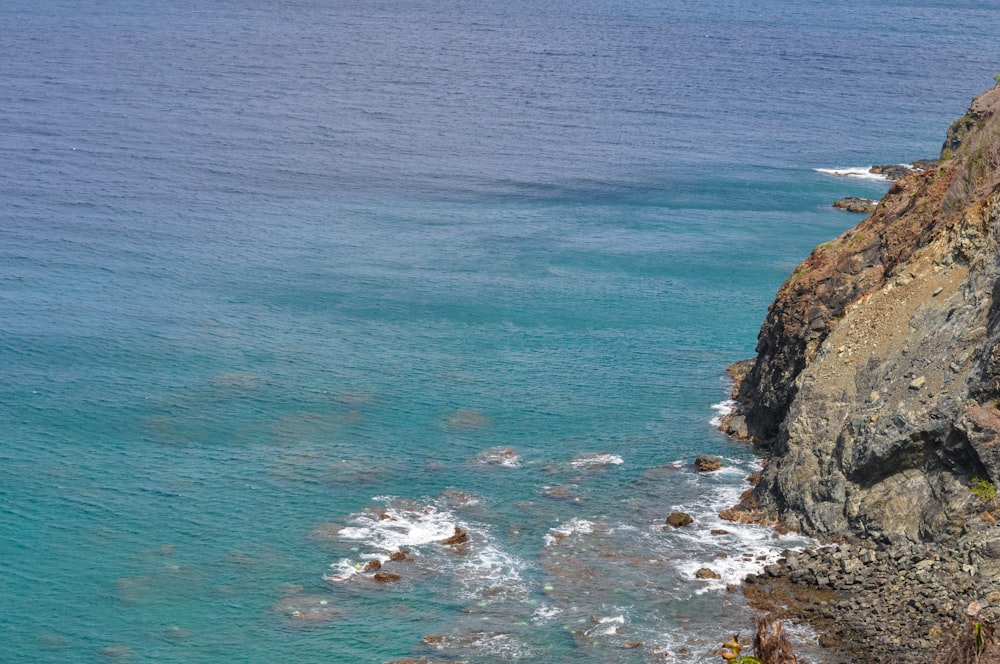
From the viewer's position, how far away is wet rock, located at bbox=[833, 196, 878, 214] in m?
118

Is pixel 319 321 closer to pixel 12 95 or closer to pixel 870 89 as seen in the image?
pixel 12 95

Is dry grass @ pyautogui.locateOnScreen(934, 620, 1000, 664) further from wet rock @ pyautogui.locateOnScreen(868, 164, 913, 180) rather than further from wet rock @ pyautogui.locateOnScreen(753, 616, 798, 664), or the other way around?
wet rock @ pyautogui.locateOnScreen(868, 164, 913, 180)

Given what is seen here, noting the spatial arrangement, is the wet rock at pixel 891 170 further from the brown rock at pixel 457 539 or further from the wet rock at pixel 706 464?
the brown rock at pixel 457 539

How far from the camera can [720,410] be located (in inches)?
2719

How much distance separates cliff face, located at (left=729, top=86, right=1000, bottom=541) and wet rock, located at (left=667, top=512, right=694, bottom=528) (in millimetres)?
3485

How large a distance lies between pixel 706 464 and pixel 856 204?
219 ft

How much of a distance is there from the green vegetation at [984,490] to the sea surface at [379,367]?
8.34m

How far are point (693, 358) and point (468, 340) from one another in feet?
47.9

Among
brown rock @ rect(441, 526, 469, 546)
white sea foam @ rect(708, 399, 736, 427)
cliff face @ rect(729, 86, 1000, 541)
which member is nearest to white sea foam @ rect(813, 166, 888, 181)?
white sea foam @ rect(708, 399, 736, 427)

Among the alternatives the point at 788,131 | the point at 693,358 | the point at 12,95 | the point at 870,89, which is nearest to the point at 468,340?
the point at 693,358

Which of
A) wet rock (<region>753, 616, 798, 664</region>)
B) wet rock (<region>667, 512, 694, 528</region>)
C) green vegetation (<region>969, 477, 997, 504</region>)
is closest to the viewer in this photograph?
wet rock (<region>753, 616, 798, 664</region>)

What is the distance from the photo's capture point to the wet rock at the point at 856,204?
118m

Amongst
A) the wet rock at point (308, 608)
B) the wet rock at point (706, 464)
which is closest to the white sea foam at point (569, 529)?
the wet rock at point (706, 464)

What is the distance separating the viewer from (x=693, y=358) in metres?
77.9
